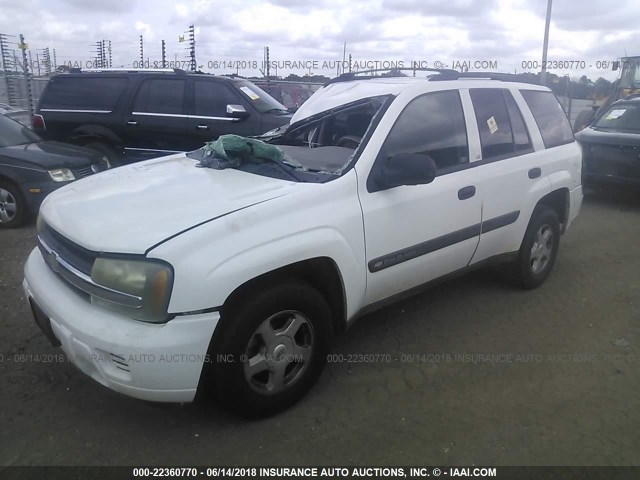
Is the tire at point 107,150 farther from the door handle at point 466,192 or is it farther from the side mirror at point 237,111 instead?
the door handle at point 466,192

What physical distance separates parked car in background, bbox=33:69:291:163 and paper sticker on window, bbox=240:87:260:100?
0.02 meters

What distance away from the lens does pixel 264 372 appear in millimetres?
2787

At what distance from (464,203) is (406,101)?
803 mm

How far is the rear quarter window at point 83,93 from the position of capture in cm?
787

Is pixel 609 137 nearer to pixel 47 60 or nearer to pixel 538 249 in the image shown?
pixel 538 249

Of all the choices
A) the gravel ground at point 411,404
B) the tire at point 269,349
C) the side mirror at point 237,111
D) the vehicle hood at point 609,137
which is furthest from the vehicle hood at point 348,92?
the vehicle hood at point 609,137

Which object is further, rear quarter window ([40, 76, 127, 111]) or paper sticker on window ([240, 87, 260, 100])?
rear quarter window ([40, 76, 127, 111])

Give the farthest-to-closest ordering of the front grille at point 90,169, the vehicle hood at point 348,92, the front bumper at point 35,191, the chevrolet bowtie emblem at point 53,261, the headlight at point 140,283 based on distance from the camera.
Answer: the front grille at point 90,169, the front bumper at point 35,191, the vehicle hood at point 348,92, the chevrolet bowtie emblem at point 53,261, the headlight at point 140,283

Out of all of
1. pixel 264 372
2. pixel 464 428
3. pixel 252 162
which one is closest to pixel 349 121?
pixel 252 162

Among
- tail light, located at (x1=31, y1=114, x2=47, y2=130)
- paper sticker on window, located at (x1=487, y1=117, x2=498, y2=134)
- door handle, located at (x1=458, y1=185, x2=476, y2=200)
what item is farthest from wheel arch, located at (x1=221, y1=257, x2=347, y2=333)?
tail light, located at (x1=31, y1=114, x2=47, y2=130)

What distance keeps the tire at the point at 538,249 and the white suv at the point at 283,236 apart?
0.11 metres

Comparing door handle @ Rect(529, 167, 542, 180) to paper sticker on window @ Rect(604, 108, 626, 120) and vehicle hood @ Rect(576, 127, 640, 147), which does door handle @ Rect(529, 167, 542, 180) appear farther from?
paper sticker on window @ Rect(604, 108, 626, 120)

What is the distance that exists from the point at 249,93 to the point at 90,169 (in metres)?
2.50

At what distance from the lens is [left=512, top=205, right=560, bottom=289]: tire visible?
173 inches
